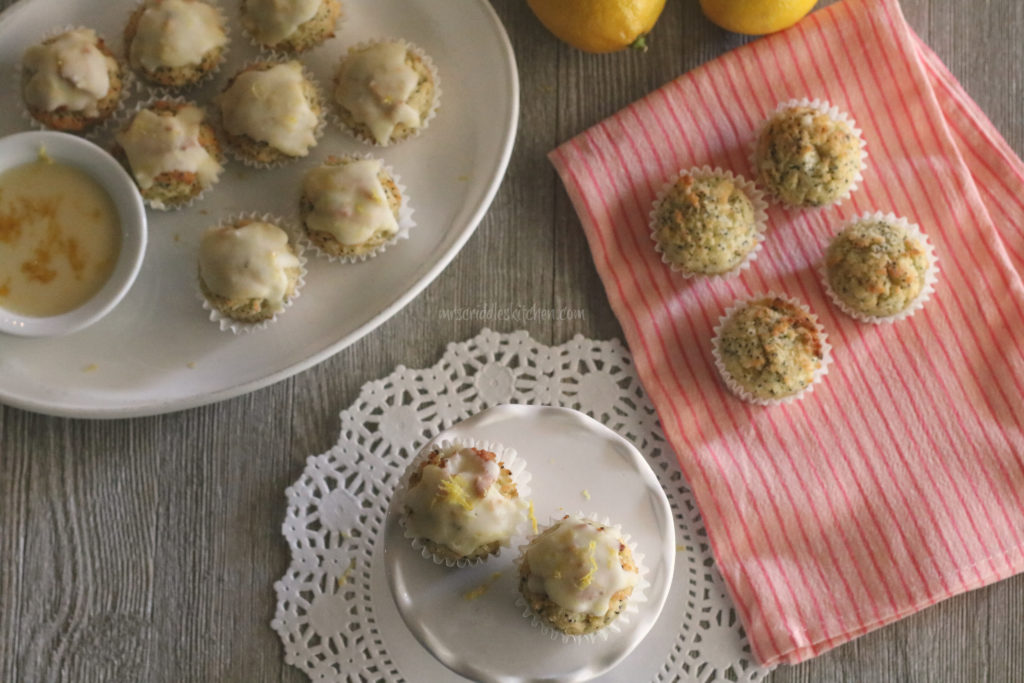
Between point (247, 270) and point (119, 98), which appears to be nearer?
point (247, 270)

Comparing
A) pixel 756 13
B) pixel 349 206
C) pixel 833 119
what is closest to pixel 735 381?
pixel 833 119

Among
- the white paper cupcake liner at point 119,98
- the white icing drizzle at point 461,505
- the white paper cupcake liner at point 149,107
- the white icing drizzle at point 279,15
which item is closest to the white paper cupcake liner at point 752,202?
the white icing drizzle at point 461,505

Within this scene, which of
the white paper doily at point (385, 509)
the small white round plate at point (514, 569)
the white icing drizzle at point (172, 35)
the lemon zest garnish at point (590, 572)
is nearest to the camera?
the lemon zest garnish at point (590, 572)

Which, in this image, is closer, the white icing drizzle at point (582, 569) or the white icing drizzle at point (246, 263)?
the white icing drizzle at point (582, 569)

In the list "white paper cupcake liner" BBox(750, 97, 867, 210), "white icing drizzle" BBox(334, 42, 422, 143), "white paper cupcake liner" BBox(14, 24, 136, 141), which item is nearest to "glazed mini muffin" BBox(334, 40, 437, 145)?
"white icing drizzle" BBox(334, 42, 422, 143)

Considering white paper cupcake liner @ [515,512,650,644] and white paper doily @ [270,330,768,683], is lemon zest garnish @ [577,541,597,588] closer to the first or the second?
white paper cupcake liner @ [515,512,650,644]

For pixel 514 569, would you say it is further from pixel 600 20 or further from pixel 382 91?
pixel 600 20

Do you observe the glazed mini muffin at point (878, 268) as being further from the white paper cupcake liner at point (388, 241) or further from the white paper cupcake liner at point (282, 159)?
the white paper cupcake liner at point (282, 159)
